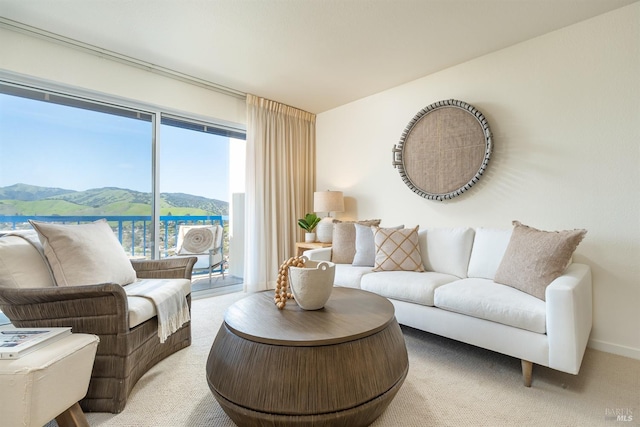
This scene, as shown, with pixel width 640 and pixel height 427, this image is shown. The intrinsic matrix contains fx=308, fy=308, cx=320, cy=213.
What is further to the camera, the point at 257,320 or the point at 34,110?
the point at 34,110

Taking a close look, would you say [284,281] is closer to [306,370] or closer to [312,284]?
[312,284]

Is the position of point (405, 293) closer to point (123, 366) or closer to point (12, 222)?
point (123, 366)

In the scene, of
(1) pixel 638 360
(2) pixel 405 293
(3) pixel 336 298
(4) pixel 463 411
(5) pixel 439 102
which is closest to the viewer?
(4) pixel 463 411

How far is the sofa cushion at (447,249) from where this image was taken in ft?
8.64

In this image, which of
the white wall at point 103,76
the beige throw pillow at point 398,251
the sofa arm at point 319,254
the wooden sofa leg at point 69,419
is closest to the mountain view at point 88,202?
the white wall at point 103,76

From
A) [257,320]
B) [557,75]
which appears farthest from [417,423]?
[557,75]

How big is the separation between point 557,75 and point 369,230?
6.48ft

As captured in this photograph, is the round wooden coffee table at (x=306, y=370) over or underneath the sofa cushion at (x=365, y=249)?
underneath

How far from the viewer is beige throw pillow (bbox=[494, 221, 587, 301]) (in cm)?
186

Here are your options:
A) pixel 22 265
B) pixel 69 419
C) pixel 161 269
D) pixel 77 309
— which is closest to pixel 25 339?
pixel 77 309

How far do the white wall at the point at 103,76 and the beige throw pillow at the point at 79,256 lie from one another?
1549 mm

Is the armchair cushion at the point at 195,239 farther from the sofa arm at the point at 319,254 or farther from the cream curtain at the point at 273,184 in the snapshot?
the sofa arm at the point at 319,254

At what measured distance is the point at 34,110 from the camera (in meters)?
2.66

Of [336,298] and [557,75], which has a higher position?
[557,75]
